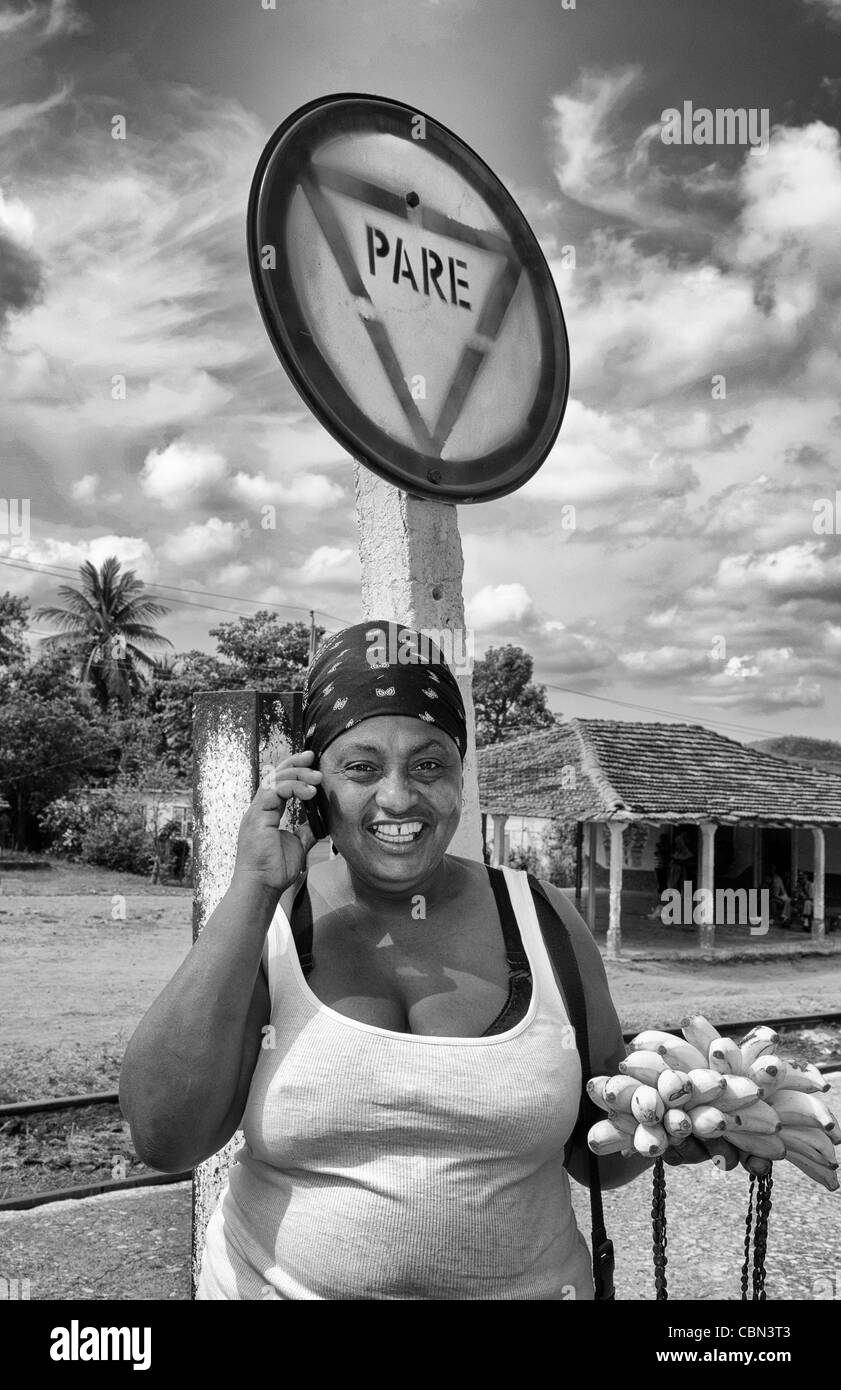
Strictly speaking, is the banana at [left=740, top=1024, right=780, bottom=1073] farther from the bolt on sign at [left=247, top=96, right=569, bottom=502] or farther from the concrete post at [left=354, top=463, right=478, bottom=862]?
the bolt on sign at [left=247, top=96, right=569, bottom=502]

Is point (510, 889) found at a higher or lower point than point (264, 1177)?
higher

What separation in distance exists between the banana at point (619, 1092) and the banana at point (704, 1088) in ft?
0.27

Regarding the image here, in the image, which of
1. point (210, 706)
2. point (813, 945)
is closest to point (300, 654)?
point (813, 945)

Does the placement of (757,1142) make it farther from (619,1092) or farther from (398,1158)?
(398,1158)

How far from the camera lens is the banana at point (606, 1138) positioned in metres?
1.51

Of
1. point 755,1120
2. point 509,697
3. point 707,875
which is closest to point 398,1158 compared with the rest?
point 755,1120

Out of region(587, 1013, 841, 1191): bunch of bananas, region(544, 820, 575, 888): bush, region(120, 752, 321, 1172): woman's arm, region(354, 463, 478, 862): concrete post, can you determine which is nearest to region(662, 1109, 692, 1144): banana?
region(587, 1013, 841, 1191): bunch of bananas

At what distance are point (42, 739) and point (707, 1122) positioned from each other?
928 inches

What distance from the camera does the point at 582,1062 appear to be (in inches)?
61.5

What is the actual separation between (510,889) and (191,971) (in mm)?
538

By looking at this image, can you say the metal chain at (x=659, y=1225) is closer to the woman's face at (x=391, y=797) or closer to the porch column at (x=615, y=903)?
the woman's face at (x=391, y=797)

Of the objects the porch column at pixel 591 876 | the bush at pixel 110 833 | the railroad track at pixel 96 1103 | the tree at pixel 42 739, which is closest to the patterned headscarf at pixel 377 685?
the railroad track at pixel 96 1103
